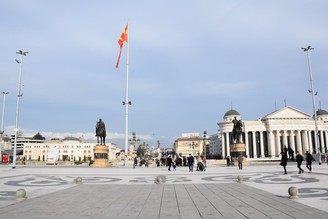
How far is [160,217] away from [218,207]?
8.30 ft

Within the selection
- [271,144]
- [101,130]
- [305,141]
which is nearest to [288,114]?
[305,141]

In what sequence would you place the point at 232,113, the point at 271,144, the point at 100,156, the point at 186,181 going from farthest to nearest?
the point at 232,113
the point at 271,144
the point at 100,156
the point at 186,181

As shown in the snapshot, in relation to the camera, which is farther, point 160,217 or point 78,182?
point 78,182

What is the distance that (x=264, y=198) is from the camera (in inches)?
469

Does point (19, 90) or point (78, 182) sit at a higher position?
point (19, 90)

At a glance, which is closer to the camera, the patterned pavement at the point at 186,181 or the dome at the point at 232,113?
the patterned pavement at the point at 186,181

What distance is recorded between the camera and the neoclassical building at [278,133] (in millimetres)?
127500

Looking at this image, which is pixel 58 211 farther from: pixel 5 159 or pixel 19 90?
pixel 5 159

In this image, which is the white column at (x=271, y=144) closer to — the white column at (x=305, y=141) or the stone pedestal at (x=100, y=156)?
the white column at (x=305, y=141)

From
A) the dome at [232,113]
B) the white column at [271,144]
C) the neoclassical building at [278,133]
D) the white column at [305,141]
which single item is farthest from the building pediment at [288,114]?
the dome at [232,113]

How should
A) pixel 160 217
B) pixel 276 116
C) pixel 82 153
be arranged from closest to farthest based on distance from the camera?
pixel 160 217, pixel 276 116, pixel 82 153

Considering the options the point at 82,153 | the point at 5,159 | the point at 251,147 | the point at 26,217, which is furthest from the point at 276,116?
the point at 26,217

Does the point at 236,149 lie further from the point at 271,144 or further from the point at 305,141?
the point at 305,141

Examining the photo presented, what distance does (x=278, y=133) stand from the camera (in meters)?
129
